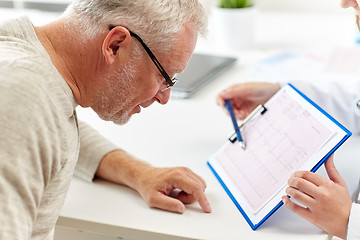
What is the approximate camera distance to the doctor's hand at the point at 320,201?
977 mm

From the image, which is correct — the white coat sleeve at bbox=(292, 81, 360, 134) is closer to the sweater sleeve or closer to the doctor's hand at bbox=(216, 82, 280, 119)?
the doctor's hand at bbox=(216, 82, 280, 119)

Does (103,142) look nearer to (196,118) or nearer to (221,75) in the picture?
(196,118)

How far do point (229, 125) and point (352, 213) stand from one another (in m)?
0.52

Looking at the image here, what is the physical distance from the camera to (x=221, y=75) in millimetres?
1772

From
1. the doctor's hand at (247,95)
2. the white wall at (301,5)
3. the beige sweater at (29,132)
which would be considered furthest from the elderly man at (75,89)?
the white wall at (301,5)

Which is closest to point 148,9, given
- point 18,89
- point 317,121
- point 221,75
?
point 18,89

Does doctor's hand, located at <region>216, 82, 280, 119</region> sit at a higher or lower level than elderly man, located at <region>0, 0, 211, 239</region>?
lower

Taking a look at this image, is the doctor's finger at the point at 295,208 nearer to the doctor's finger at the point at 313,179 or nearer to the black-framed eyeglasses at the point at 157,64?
the doctor's finger at the point at 313,179

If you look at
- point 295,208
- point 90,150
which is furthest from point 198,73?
point 295,208

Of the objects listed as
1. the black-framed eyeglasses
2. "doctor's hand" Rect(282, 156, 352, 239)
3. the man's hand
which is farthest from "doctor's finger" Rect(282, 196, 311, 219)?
the black-framed eyeglasses

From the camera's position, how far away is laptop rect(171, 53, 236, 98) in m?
1.61

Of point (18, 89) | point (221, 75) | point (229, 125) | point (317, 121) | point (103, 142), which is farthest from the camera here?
point (221, 75)

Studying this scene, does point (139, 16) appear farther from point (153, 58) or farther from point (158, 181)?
point (158, 181)

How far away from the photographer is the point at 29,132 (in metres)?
0.79
